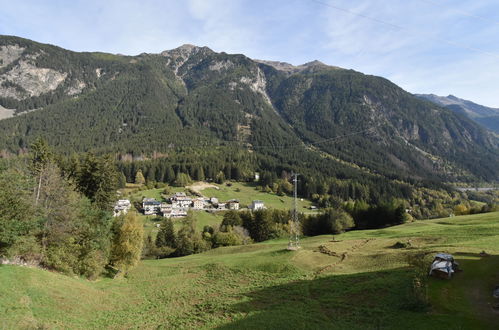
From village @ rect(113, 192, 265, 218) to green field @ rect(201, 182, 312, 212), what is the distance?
7.03 metres

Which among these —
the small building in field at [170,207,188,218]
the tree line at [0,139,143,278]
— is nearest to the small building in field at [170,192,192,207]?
the small building in field at [170,207,188,218]

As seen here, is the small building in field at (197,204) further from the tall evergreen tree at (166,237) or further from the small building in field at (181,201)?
the tall evergreen tree at (166,237)

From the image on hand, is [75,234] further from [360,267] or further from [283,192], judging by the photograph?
[283,192]

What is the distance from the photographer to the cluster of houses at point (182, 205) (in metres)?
122

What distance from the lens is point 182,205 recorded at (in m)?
132

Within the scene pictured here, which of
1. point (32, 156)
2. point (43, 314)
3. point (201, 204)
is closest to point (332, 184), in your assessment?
point (201, 204)

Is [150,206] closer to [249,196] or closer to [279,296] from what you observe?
[249,196]

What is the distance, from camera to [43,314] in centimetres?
2089

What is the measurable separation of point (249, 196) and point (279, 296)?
426 ft

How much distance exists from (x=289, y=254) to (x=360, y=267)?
11.5 m

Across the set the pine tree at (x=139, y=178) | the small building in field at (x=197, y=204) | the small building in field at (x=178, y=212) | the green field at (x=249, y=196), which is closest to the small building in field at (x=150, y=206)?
the small building in field at (x=178, y=212)

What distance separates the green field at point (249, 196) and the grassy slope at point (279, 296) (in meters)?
104

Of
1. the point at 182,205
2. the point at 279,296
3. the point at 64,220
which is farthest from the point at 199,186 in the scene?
the point at 279,296

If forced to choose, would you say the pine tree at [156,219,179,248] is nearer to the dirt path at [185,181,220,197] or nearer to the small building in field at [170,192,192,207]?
the small building in field at [170,192,192,207]
